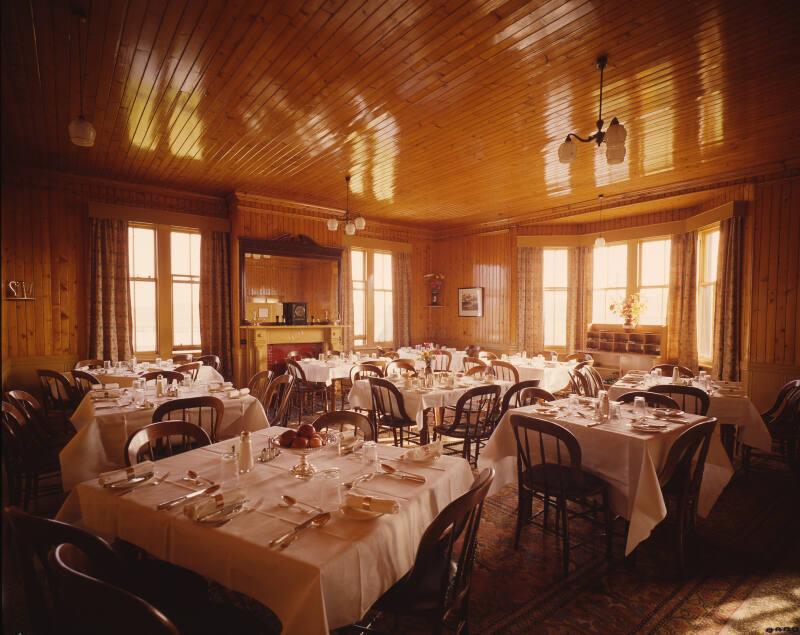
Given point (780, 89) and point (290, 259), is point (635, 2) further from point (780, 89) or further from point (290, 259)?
point (290, 259)

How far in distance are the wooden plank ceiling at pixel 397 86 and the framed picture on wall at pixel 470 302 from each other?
3970 millimetres

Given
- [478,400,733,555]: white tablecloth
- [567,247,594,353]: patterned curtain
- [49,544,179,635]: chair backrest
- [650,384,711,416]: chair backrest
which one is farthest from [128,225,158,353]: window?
[567,247,594,353]: patterned curtain

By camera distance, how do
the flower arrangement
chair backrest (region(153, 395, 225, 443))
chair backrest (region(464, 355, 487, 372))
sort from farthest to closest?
the flower arrangement, chair backrest (region(464, 355, 487, 372)), chair backrest (region(153, 395, 225, 443))

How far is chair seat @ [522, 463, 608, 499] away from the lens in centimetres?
321

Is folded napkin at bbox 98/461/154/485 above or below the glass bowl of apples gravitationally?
below

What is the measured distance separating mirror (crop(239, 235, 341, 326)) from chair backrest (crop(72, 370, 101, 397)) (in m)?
2.68

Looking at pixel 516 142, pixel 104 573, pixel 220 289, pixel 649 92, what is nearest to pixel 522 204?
pixel 516 142

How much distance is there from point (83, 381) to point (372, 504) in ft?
17.1

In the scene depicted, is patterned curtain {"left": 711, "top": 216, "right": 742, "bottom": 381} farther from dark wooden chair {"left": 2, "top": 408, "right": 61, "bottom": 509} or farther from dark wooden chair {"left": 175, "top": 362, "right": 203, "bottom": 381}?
dark wooden chair {"left": 2, "top": 408, "right": 61, "bottom": 509}

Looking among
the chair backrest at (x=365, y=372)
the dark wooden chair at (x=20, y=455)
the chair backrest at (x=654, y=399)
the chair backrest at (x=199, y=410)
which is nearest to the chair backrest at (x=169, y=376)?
the chair backrest at (x=199, y=410)

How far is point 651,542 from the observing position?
3564mm

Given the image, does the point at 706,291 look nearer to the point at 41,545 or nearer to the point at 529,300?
the point at 529,300

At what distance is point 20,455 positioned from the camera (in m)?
3.60

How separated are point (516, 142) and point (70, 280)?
6.45 m
